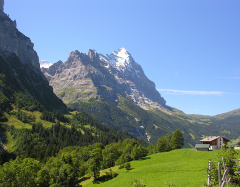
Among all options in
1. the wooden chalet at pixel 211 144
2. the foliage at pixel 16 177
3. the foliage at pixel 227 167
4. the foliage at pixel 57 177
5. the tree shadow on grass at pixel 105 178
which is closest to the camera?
the foliage at pixel 227 167

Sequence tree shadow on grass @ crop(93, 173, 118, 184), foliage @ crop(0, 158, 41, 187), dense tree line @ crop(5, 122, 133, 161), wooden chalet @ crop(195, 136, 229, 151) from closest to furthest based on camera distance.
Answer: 1. foliage @ crop(0, 158, 41, 187)
2. tree shadow on grass @ crop(93, 173, 118, 184)
3. wooden chalet @ crop(195, 136, 229, 151)
4. dense tree line @ crop(5, 122, 133, 161)

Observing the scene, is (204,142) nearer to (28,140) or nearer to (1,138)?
(28,140)

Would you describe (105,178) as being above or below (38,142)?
below

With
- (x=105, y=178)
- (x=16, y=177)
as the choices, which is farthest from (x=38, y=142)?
(x=105, y=178)

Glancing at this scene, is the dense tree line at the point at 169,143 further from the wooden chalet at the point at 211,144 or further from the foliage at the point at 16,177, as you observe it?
the foliage at the point at 16,177

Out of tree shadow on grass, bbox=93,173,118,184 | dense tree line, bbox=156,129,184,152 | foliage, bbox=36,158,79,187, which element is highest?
dense tree line, bbox=156,129,184,152

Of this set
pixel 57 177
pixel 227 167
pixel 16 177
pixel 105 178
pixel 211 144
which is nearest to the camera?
pixel 227 167

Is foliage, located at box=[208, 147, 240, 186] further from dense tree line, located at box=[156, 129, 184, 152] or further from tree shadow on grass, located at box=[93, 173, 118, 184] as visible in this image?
dense tree line, located at box=[156, 129, 184, 152]

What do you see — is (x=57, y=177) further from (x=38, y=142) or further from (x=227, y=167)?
(x=38, y=142)

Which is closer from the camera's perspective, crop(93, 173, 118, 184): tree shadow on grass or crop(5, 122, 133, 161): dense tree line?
crop(93, 173, 118, 184): tree shadow on grass

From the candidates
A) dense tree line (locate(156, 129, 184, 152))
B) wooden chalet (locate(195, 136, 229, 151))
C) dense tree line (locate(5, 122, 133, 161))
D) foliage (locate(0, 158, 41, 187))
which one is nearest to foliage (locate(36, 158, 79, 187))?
foliage (locate(0, 158, 41, 187))

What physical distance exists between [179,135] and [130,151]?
34544mm

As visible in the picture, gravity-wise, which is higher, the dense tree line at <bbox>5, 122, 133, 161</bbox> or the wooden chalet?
the wooden chalet

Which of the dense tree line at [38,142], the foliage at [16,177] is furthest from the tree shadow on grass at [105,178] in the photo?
the dense tree line at [38,142]
